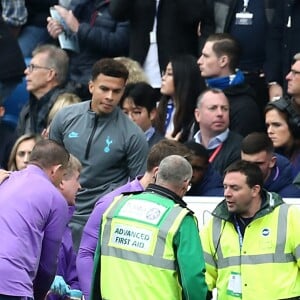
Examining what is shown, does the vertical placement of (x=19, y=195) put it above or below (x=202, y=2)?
below

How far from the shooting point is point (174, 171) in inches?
380

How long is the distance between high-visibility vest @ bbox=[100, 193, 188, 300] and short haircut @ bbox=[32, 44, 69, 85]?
4610 mm

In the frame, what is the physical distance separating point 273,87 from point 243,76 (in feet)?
1.08

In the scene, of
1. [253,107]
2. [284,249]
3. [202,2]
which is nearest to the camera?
[284,249]

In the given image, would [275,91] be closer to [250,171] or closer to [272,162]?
[272,162]

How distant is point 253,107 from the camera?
13.1 meters

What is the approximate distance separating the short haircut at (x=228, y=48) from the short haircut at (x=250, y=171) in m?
2.33

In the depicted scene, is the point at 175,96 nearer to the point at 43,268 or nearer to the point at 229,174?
the point at 229,174

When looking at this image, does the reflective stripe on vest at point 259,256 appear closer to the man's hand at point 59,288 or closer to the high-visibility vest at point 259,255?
the high-visibility vest at point 259,255

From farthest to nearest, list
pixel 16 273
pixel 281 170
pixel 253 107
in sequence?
pixel 253 107, pixel 281 170, pixel 16 273

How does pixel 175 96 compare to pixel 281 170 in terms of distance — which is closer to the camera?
pixel 281 170

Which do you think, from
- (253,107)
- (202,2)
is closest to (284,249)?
(253,107)

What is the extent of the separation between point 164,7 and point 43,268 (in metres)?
4.85

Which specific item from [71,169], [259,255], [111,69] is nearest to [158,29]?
[111,69]
